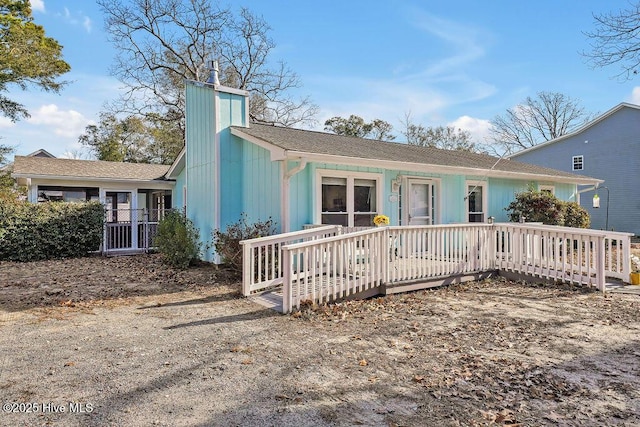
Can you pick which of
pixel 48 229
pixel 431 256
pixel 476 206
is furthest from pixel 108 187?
pixel 476 206

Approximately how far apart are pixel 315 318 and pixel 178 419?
9.10ft

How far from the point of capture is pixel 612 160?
20562 millimetres

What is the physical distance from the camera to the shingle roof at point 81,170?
519 inches

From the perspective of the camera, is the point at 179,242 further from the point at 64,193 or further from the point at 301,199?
the point at 64,193

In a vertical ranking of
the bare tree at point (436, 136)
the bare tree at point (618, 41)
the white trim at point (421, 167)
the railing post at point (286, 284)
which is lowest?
the railing post at point (286, 284)

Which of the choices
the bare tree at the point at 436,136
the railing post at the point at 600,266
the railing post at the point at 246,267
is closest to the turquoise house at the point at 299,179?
the railing post at the point at 246,267

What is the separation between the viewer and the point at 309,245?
5.77 m

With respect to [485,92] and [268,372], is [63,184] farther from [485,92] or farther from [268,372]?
[485,92]

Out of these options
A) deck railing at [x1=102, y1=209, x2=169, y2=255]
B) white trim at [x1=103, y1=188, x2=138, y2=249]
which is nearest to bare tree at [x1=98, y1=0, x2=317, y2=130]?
white trim at [x1=103, y1=188, x2=138, y2=249]

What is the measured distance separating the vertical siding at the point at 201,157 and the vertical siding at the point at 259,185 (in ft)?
2.45

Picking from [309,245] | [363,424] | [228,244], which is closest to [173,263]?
[228,244]

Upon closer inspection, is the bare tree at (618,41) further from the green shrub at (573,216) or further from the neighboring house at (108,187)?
the neighboring house at (108,187)

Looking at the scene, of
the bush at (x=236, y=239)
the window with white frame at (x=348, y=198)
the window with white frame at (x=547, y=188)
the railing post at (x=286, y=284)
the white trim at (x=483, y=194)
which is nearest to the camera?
the railing post at (x=286, y=284)

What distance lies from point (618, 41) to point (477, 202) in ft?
17.0
